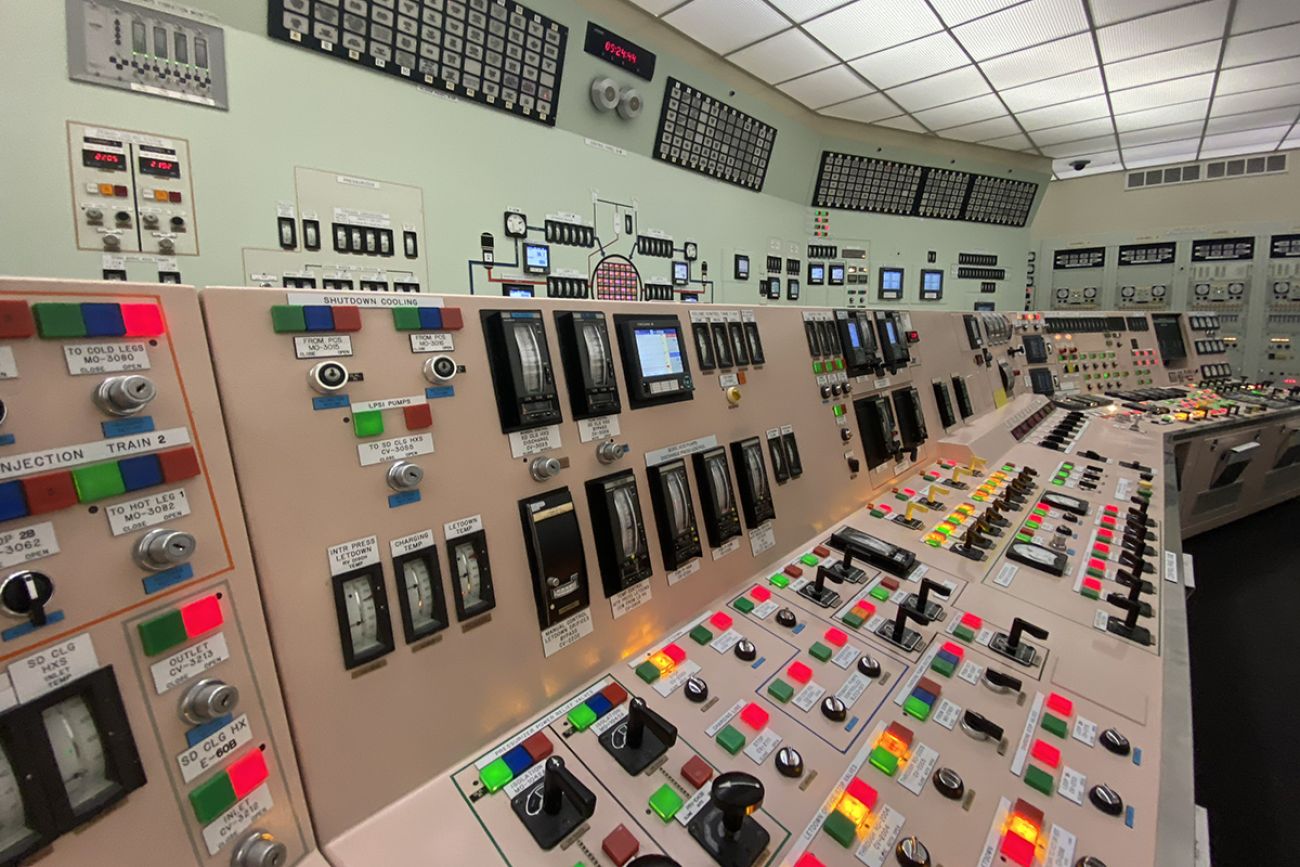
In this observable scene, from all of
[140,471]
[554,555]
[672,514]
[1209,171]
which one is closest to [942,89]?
[1209,171]

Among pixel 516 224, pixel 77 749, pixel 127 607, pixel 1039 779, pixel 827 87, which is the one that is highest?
pixel 827 87

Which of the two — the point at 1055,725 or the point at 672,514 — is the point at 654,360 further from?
the point at 1055,725

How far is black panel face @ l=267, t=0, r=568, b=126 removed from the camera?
7.71 ft

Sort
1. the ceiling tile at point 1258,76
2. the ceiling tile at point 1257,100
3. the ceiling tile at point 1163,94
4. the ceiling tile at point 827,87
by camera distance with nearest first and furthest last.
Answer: the ceiling tile at point 1258,76
the ceiling tile at point 827,87
the ceiling tile at point 1163,94
the ceiling tile at point 1257,100

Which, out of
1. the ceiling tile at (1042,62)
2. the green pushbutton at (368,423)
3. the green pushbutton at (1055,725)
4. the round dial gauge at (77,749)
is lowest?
the green pushbutton at (1055,725)

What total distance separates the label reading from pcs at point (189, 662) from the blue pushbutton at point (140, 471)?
18 cm

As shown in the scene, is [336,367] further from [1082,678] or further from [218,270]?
[218,270]

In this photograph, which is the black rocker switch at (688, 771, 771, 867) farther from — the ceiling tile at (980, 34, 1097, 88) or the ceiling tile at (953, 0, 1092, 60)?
the ceiling tile at (980, 34, 1097, 88)

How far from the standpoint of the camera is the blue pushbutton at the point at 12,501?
451 millimetres

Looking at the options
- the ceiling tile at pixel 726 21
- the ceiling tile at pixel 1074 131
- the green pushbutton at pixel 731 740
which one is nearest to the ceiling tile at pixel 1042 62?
the ceiling tile at pixel 1074 131

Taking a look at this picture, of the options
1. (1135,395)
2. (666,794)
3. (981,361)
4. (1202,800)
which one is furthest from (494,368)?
(1135,395)

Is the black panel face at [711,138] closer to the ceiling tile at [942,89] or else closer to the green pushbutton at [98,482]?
the ceiling tile at [942,89]

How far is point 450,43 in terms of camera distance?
268 centimetres

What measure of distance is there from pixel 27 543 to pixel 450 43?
308 centimetres
